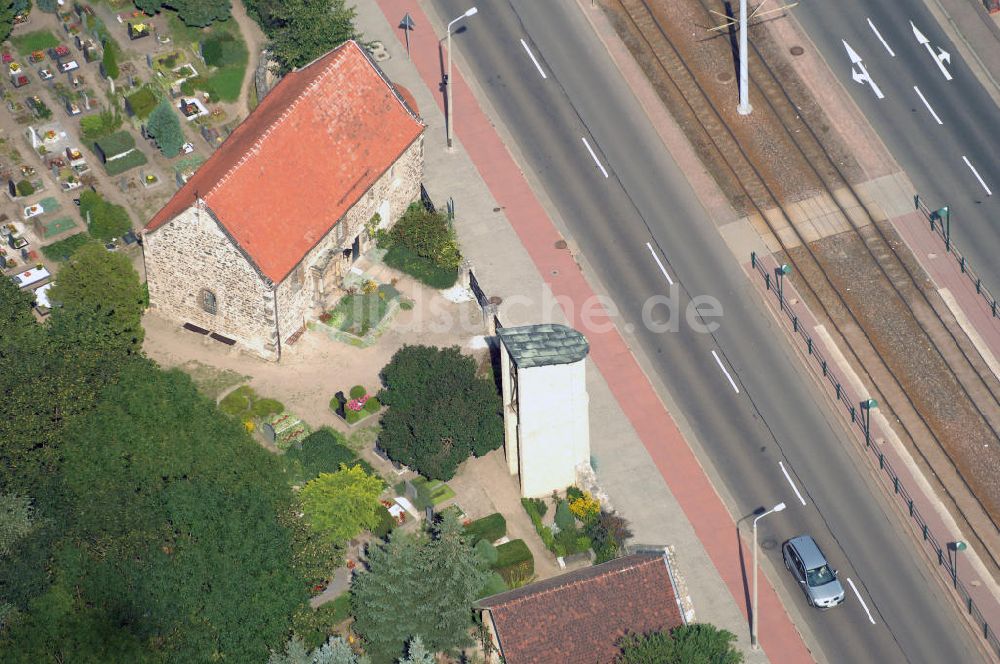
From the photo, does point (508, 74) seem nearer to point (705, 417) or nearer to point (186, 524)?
point (705, 417)

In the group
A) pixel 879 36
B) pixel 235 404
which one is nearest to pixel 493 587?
pixel 235 404

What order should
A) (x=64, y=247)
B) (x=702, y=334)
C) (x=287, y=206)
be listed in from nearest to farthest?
(x=287, y=206)
(x=702, y=334)
(x=64, y=247)

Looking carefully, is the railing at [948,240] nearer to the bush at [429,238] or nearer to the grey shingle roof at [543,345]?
the grey shingle roof at [543,345]

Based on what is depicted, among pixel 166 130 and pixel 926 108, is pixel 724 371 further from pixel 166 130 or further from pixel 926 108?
pixel 166 130

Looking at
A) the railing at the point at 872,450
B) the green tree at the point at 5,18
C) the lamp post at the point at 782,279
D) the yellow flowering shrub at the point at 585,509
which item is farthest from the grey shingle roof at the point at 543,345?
the green tree at the point at 5,18

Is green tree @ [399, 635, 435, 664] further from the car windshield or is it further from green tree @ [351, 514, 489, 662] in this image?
the car windshield

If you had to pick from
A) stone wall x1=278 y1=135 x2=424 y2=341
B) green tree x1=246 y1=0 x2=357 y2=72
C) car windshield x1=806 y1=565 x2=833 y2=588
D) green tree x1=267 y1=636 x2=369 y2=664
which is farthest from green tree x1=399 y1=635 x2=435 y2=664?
green tree x1=246 y1=0 x2=357 y2=72

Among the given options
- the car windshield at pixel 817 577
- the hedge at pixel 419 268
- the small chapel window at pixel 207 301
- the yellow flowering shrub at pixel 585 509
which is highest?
the small chapel window at pixel 207 301
